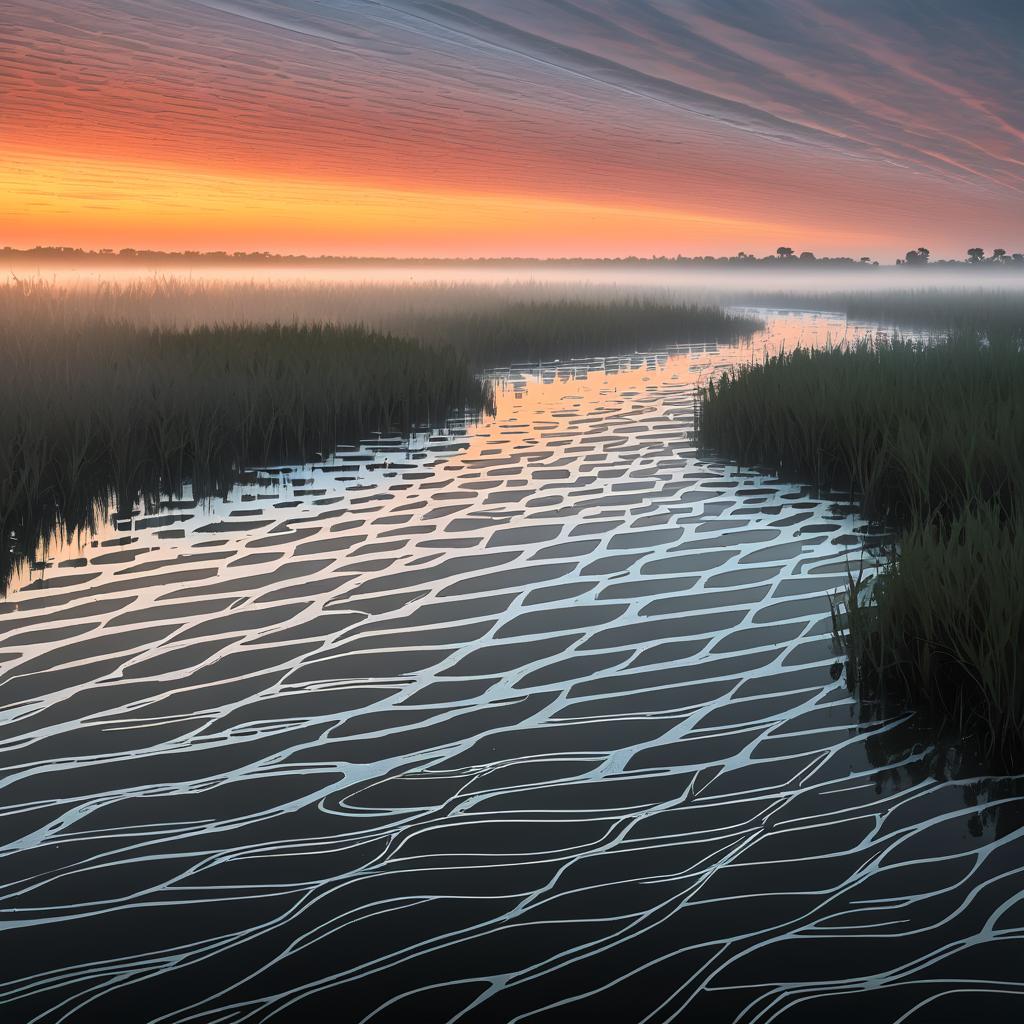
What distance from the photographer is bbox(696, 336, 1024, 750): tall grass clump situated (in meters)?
3.70

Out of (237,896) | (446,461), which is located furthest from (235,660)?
(446,461)

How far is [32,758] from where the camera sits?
3371 millimetres

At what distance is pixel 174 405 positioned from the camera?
8500 millimetres

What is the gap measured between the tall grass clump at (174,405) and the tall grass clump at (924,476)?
3.48m

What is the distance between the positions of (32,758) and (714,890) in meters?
2.24

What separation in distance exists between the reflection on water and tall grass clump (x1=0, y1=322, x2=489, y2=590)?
3.61ft

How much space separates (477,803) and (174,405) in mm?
6288

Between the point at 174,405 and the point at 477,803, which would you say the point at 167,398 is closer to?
the point at 174,405

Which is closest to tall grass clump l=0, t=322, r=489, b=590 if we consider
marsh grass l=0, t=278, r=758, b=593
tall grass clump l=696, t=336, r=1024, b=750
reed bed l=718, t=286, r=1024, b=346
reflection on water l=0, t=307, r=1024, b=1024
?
marsh grass l=0, t=278, r=758, b=593

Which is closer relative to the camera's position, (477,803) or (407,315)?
(477,803)

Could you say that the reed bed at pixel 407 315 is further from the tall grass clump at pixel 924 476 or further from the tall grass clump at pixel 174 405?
the tall grass clump at pixel 924 476

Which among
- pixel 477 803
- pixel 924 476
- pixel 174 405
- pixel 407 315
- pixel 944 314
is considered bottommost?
pixel 477 803

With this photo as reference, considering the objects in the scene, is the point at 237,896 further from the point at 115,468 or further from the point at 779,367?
the point at 779,367

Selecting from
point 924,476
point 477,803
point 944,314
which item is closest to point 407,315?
point 944,314
